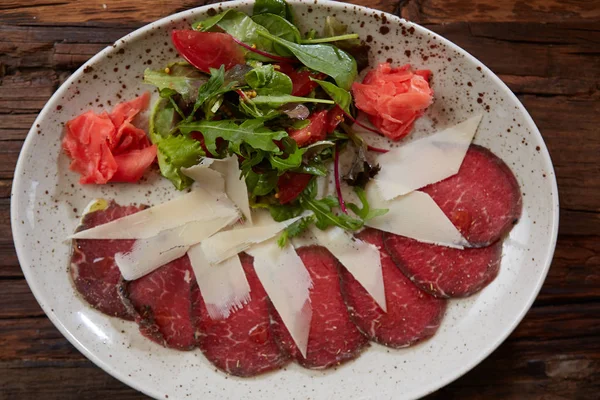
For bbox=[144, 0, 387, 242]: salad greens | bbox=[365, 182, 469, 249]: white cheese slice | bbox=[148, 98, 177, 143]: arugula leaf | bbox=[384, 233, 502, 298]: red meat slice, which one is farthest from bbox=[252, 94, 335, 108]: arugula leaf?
→ bbox=[384, 233, 502, 298]: red meat slice

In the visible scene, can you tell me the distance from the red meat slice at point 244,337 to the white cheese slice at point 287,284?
85 mm

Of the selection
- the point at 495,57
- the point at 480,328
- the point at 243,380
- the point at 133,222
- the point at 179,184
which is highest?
the point at 495,57

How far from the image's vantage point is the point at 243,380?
7.41 feet

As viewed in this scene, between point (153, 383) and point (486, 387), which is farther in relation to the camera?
point (486, 387)

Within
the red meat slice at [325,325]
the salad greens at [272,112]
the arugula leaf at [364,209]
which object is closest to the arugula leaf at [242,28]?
the salad greens at [272,112]

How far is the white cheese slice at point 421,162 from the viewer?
7.46 feet

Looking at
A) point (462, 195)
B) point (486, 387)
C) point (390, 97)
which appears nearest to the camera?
point (390, 97)

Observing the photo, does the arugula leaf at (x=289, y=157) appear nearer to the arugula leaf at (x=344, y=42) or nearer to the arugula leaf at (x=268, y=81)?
the arugula leaf at (x=268, y=81)

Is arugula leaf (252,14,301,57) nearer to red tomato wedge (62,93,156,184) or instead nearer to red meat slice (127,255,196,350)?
red tomato wedge (62,93,156,184)

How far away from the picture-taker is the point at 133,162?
7.23 ft

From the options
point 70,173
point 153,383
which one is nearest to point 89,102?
point 70,173

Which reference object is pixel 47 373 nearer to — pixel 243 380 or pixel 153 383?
pixel 153 383

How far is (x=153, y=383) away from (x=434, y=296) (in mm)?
1417

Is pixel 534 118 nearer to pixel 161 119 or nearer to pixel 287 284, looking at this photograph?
pixel 287 284
